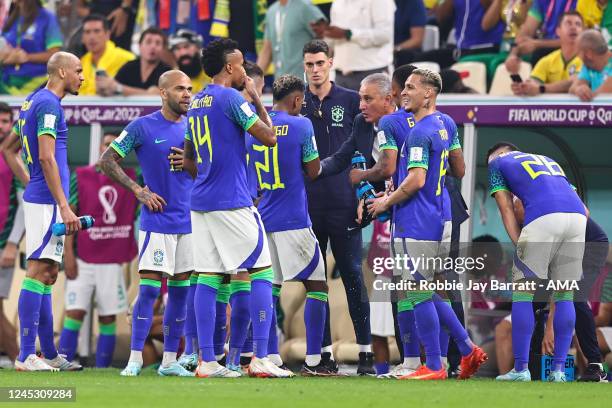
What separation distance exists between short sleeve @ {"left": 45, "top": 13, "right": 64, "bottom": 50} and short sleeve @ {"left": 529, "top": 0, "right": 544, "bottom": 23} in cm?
499

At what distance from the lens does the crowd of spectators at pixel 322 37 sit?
496 inches

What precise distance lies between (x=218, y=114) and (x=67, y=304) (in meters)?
4.27

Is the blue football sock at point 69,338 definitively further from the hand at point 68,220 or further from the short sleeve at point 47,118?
the short sleeve at point 47,118

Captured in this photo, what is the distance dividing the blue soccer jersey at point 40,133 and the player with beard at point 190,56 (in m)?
3.83

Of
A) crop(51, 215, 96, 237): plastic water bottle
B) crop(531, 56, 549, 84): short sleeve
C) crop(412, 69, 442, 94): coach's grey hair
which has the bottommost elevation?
crop(51, 215, 96, 237): plastic water bottle

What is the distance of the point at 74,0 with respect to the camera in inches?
623

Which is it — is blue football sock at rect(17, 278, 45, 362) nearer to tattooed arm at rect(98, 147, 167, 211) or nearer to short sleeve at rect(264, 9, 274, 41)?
tattooed arm at rect(98, 147, 167, 211)

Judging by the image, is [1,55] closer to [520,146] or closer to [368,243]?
[368,243]

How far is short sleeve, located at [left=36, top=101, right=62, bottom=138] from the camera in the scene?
9516mm

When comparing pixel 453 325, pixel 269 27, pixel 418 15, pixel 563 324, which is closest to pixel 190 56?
pixel 269 27

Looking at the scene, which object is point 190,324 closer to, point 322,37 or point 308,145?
point 308,145

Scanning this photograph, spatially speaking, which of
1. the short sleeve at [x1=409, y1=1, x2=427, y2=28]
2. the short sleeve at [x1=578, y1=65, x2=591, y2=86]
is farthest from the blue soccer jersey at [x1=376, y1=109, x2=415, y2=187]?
the short sleeve at [x1=409, y1=1, x2=427, y2=28]

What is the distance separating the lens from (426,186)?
920cm

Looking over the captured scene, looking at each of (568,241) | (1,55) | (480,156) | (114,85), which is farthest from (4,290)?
(568,241)
